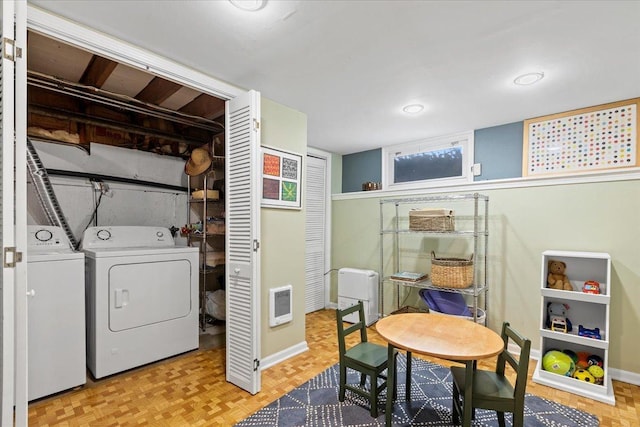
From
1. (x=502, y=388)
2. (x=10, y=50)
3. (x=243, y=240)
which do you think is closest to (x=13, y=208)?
(x=10, y=50)

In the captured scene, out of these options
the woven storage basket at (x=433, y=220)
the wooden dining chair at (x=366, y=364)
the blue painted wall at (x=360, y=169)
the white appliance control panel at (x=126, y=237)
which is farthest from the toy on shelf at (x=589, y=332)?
the white appliance control panel at (x=126, y=237)

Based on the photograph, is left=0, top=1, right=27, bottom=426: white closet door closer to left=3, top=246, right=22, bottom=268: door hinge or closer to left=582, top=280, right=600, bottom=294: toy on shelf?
left=3, top=246, right=22, bottom=268: door hinge

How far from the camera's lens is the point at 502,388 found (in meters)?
1.68

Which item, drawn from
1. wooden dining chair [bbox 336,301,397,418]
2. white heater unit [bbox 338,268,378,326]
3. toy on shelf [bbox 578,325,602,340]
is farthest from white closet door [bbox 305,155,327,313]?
toy on shelf [bbox 578,325,602,340]

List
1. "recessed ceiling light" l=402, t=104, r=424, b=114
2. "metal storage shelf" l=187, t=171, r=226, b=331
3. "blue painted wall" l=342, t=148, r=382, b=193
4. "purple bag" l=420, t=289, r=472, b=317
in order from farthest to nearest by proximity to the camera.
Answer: "blue painted wall" l=342, t=148, r=382, b=193 → "metal storage shelf" l=187, t=171, r=226, b=331 → "purple bag" l=420, t=289, r=472, b=317 → "recessed ceiling light" l=402, t=104, r=424, b=114

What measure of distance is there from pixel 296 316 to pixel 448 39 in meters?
2.53

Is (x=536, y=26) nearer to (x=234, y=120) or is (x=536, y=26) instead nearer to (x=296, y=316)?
(x=234, y=120)

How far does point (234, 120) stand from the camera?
242 centimetres

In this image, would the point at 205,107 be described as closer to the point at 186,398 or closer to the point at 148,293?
the point at 148,293

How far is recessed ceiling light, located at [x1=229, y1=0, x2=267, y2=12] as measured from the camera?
57.6 inches

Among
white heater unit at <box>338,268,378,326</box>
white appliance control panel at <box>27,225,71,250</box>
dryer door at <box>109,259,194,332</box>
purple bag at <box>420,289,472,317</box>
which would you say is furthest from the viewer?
white heater unit at <box>338,268,378,326</box>

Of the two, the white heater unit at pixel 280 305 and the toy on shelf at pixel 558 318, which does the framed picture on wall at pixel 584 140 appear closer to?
the toy on shelf at pixel 558 318

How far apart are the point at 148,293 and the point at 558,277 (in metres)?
3.58

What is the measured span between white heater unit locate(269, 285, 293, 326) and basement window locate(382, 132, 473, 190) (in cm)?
201
